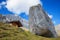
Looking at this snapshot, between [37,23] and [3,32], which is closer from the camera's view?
[3,32]

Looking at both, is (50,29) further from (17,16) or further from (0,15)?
(0,15)

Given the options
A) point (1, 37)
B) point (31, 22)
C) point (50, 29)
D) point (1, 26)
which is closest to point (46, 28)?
point (50, 29)

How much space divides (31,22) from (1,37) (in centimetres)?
792

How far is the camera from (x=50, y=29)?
64.1 feet

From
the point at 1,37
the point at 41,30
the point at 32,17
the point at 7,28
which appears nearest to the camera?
the point at 1,37

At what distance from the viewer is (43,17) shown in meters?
19.6

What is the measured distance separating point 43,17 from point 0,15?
534 cm

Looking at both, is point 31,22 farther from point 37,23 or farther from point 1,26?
point 1,26

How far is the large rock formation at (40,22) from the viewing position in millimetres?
19106

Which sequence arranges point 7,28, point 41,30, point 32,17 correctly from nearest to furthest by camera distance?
point 7,28 → point 41,30 → point 32,17

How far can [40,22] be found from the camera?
19.3m

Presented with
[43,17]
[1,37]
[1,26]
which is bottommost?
[1,37]

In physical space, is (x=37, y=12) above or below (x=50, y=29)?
above

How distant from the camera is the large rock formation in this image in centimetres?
1911
